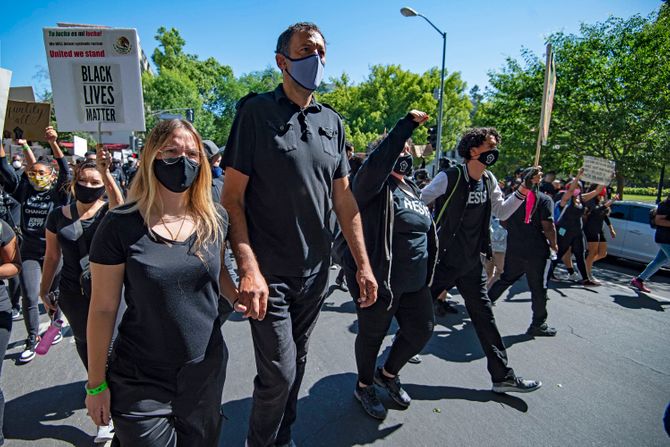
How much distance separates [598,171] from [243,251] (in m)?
5.84

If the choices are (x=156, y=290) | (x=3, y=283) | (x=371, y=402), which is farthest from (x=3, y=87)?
(x=371, y=402)

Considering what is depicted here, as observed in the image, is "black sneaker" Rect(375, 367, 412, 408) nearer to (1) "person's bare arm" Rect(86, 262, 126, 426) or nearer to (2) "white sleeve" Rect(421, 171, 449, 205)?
(2) "white sleeve" Rect(421, 171, 449, 205)

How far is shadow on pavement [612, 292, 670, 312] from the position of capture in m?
5.89

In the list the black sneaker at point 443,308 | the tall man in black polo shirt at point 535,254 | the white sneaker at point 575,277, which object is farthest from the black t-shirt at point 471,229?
the white sneaker at point 575,277

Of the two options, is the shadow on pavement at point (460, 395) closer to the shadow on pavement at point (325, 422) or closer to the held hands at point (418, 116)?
the shadow on pavement at point (325, 422)

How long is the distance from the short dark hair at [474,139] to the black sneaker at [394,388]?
1938mm

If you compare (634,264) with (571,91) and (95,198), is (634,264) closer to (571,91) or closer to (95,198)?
(571,91)

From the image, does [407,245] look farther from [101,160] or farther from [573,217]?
[573,217]

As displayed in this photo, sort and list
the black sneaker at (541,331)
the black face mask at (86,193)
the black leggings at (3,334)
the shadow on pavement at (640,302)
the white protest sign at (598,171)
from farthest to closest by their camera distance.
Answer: the shadow on pavement at (640,302)
the white protest sign at (598,171)
the black sneaker at (541,331)
the black face mask at (86,193)
the black leggings at (3,334)

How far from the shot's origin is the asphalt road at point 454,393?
2693mm

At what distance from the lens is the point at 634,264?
9.50 metres

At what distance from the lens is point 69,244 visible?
8.80 ft

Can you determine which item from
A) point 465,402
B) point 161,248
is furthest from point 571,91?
point 161,248

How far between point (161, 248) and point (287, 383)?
2.94 ft
